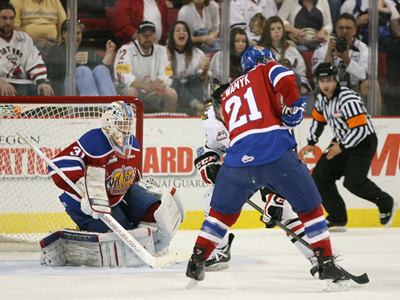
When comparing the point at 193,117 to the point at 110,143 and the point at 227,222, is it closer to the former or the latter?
the point at 110,143

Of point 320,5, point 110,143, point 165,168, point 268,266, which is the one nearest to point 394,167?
point 320,5

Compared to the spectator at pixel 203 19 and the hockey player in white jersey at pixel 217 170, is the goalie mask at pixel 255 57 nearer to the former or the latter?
the hockey player in white jersey at pixel 217 170

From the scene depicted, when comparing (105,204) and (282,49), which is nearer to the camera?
(105,204)

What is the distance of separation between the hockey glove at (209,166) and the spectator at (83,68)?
7.67ft

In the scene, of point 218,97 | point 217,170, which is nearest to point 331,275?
point 217,170

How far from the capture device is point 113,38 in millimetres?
5152

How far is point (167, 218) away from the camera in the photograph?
3123mm

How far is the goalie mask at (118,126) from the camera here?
307cm

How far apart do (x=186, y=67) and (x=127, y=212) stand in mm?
2243

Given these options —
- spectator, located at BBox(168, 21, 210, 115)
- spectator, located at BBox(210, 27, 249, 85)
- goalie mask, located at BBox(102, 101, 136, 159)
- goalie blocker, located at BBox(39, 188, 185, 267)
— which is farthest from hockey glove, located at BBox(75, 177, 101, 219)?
spectator, located at BBox(210, 27, 249, 85)

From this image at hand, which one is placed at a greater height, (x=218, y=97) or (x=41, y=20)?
(x=41, y=20)

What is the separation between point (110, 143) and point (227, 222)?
0.97 meters

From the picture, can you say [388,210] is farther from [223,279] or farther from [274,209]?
[223,279]

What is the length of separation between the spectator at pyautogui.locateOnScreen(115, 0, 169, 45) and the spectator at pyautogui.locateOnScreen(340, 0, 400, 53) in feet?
5.45
